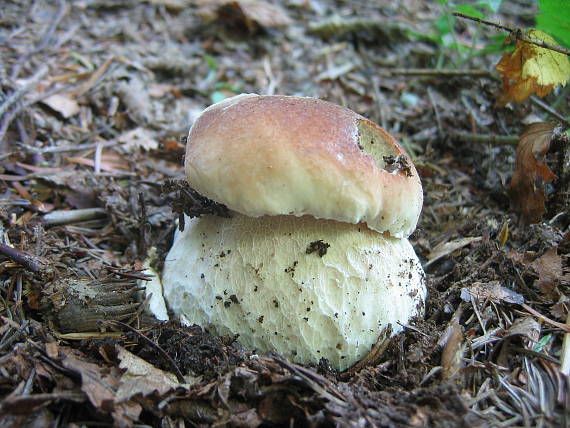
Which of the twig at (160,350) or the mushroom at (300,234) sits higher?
the mushroom at (300,234)

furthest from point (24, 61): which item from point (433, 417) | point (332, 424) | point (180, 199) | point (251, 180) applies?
point (433, 417)

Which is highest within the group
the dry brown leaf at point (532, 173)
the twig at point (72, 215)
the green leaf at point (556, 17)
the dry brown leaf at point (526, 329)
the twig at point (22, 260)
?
the green leaf at point (556, 17)

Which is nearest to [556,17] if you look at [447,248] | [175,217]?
[447,248]

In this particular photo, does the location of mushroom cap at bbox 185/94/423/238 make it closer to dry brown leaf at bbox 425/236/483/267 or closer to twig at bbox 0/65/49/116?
dry brown leaf at bbox 425/236/483/267

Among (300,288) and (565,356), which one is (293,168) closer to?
(300,288)

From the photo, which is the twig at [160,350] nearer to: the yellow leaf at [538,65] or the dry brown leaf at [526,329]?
the dry brown leaf at [526,329]

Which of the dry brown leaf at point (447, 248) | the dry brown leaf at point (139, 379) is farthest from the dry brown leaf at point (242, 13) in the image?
the dry brown leaf at point (139, 379)

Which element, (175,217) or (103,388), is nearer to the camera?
(103,388)

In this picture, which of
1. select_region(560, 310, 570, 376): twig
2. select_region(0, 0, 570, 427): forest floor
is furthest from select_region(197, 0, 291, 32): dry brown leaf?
select_region(560, 310, 570, 376): twig
